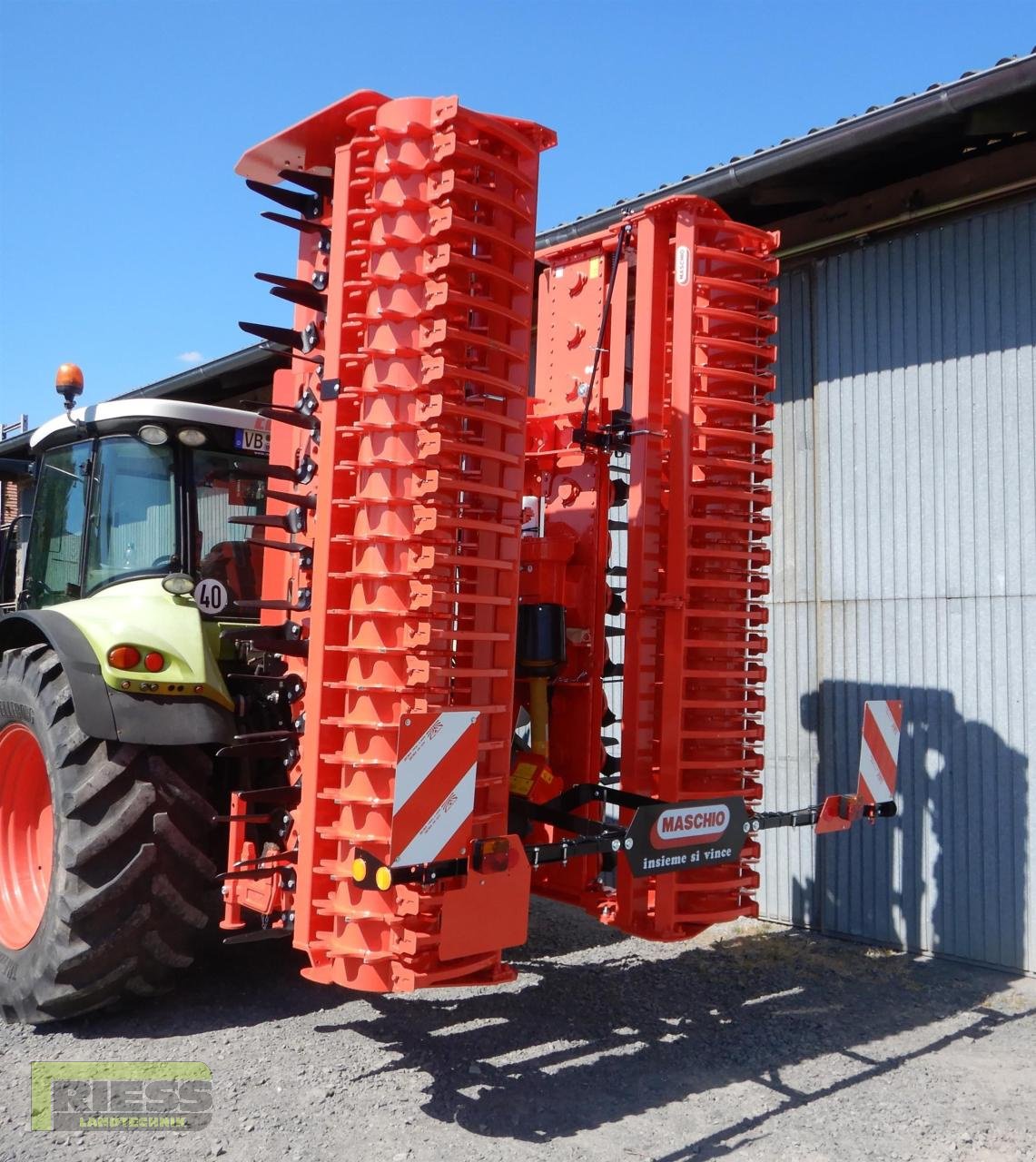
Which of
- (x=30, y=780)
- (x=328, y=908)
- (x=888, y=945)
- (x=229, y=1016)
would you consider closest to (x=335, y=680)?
(x=328, y=908)

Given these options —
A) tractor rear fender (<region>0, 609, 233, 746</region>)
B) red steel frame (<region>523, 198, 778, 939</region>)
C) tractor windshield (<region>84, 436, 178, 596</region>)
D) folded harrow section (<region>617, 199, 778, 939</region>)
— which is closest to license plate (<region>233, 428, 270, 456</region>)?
tractor windshield (<region>84, 436, 178, 596</region>)

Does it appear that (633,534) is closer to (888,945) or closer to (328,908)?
(328,908)

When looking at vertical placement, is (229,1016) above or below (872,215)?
below

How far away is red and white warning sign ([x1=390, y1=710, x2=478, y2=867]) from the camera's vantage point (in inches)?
120

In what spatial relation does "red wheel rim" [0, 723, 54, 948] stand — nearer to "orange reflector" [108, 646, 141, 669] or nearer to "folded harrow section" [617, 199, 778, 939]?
"orange reflector" [108, 646, 141, 669]

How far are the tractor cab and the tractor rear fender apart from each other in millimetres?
522

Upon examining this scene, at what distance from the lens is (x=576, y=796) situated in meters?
4.17

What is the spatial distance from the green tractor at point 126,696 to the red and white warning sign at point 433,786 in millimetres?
804

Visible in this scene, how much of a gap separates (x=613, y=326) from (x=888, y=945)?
11.1 ft

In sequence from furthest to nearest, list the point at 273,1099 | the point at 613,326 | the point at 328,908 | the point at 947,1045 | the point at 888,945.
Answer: the point at 888,945 → the point at 613,326 → the point at 947,1045 → the point at 273,1099 → the point at 328,908

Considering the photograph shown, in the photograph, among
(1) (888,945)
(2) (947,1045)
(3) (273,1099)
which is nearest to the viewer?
(3) (273,1099)

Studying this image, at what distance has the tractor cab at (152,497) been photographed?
472cm

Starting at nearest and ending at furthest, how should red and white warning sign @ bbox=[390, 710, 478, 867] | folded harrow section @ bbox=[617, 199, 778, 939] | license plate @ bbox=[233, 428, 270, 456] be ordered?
1. red and white warning sign @ bbox=[390, 710, 478, 867]
2. folded harrow section @ bbox=[617, 199, 778, 939]
3. license plate @ bbox=[233, 428, 270, 456]

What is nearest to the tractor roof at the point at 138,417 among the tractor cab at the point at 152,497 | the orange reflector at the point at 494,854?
the tractor cab at the point at 152,497
